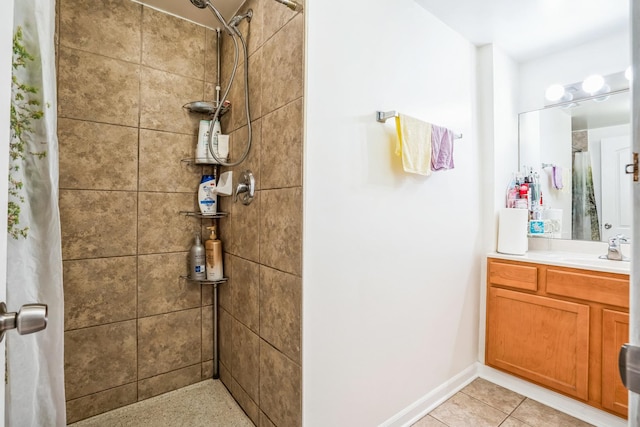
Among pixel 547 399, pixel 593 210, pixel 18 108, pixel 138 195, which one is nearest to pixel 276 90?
pixel 18 108

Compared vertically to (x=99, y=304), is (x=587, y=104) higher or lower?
higher

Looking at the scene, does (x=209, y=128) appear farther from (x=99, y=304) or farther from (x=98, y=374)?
(x=98, y=374)

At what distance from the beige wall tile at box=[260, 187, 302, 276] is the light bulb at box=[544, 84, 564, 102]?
7.09 ft

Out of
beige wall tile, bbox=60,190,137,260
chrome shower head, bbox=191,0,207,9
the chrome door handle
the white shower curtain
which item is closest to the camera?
the chrome door handle

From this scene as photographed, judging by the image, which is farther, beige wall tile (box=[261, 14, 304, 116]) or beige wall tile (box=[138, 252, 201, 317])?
beige wall tile (box=[138, 252, 201, 317])

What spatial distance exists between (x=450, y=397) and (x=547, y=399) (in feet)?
1.86

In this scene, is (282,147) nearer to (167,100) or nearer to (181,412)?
(167,100)

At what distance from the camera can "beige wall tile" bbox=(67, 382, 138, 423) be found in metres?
1.59

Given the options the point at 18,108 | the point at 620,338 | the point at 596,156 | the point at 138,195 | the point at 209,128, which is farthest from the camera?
the point at 596,156

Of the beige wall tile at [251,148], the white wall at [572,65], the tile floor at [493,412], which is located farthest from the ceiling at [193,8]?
the tile floor at [493,412]

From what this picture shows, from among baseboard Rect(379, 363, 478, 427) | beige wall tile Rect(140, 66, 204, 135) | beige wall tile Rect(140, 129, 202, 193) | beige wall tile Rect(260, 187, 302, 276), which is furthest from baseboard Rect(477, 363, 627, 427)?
beige wall tile Rect(140, 66, 204, 135)

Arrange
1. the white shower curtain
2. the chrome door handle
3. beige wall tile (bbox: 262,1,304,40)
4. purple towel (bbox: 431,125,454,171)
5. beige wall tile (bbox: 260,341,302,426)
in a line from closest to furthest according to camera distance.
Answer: the chrome door handle < the white shower curtain < beige wall tile (bbox: 260,341,302,426) < beige wall tile (bbox: 262,1,304,40) < purple towel (bbox: 431,125,454,171)

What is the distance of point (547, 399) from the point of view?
1847mm

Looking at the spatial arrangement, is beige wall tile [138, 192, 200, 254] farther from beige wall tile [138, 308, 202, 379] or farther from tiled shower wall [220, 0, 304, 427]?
beige wall tile [138, 308, 202, 379]
